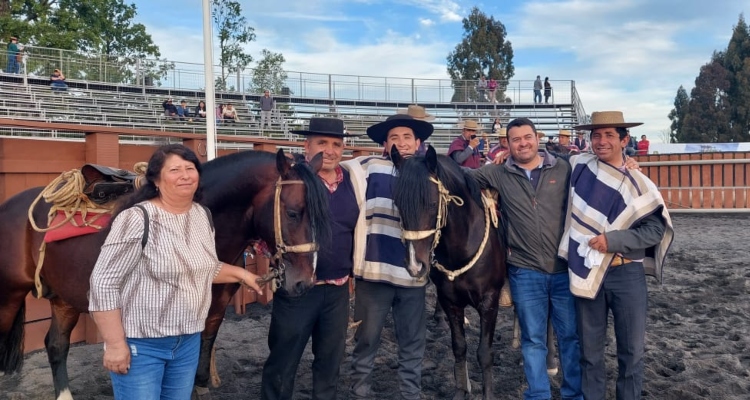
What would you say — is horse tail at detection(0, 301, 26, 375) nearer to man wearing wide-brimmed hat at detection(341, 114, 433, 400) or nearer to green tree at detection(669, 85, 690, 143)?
man wearing wide-brimmed hat at detection(341, 114, 433, 400)

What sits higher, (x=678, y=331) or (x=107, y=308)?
(x=107, y=308)

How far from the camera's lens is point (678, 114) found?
4128cm

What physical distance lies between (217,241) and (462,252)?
1.74m

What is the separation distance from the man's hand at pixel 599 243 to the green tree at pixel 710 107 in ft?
126

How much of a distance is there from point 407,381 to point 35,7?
28527mm

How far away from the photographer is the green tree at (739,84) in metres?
33.9

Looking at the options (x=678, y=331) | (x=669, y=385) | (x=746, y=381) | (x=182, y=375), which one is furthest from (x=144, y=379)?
(x=678, y=331)

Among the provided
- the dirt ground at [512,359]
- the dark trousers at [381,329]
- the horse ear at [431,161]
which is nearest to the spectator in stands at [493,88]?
the dirt ground at [512,359]

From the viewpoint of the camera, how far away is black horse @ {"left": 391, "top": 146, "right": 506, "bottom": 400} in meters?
3.49

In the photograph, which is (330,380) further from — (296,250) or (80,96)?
(80,96)

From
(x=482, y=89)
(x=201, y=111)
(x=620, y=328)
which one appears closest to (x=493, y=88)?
(x=482, y=89)

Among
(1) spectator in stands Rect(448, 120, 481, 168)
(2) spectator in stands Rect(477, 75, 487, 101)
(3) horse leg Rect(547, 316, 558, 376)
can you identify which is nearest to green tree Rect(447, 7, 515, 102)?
(2) spectator in stands Rect(477, 75, 487, 101)

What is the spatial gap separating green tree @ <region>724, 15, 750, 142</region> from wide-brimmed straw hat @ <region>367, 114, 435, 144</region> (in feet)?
125

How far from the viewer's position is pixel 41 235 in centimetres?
349
